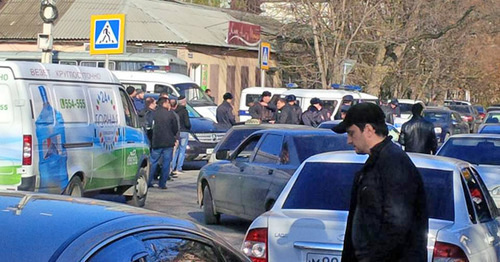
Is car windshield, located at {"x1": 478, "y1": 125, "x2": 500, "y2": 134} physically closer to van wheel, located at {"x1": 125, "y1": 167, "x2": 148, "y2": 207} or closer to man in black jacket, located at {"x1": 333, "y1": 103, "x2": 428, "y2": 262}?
van wheel, located at {"x1": 125, "y1": 167, "x2": 148, "y2": 207}

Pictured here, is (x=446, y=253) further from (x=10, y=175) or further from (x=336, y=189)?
(x=10, y=175)

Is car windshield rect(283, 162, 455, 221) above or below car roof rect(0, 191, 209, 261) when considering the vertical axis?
below

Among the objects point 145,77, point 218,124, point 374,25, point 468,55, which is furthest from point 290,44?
point 218,124

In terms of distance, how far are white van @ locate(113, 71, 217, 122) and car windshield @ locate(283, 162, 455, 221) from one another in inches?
759

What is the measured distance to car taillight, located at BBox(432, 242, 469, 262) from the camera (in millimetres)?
6562

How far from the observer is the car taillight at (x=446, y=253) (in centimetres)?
656

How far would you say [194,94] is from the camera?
28.9m

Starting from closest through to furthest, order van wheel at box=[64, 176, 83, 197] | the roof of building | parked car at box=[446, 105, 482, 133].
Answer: van wheel at box=[64, 176, 83, 197], the roof of building, parked car at box=[446, 105, 482, 133]

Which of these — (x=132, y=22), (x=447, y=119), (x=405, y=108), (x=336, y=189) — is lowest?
(x=447, y=119)

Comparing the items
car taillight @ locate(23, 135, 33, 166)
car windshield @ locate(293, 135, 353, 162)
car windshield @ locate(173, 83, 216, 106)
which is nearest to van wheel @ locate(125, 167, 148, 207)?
car taillight @ locate(23, 135, 33, 166)

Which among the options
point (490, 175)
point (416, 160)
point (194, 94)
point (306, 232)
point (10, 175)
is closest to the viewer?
point (306, 232)

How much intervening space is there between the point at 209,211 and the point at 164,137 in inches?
185

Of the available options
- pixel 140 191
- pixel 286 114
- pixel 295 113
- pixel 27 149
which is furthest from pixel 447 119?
pixel 27 149

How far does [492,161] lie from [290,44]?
30.0 metres
